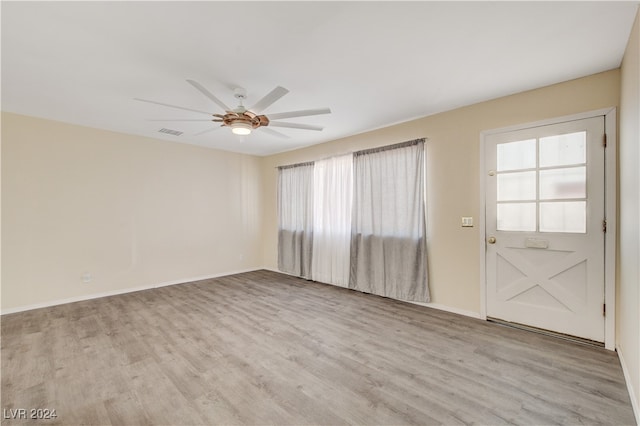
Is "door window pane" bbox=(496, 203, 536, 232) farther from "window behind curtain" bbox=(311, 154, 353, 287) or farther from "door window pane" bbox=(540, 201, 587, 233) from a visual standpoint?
"window behind curtain" bbox=(311, 154, 353, 287)

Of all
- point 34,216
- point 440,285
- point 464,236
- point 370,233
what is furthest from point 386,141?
point 34,216

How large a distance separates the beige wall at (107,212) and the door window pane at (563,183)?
5.41 m

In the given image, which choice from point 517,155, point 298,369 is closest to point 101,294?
point 298,369

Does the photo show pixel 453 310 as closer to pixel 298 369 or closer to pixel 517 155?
pixel 517 155

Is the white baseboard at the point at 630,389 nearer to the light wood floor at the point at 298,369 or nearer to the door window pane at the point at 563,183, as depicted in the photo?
the light wood floor at the point at 298,369

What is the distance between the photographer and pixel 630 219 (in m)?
2.06

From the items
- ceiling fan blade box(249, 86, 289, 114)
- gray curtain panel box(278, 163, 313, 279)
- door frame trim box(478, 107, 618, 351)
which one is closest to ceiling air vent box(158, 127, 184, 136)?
gray curtain panel box(278, 163, 313, 279)

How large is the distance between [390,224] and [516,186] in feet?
5.55

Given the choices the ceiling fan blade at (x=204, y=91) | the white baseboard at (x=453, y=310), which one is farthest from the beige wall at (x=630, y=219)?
the ceiling fan blade at (x=204, y=91)

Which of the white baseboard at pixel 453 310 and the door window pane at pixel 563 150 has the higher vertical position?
the door window pane at pixel 563 150

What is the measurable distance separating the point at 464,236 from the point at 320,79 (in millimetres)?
2639

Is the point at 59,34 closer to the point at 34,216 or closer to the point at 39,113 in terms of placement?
the point at 39,113

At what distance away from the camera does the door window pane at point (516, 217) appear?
3.09 metres

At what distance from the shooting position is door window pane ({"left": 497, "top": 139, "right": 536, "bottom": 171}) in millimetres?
3094
